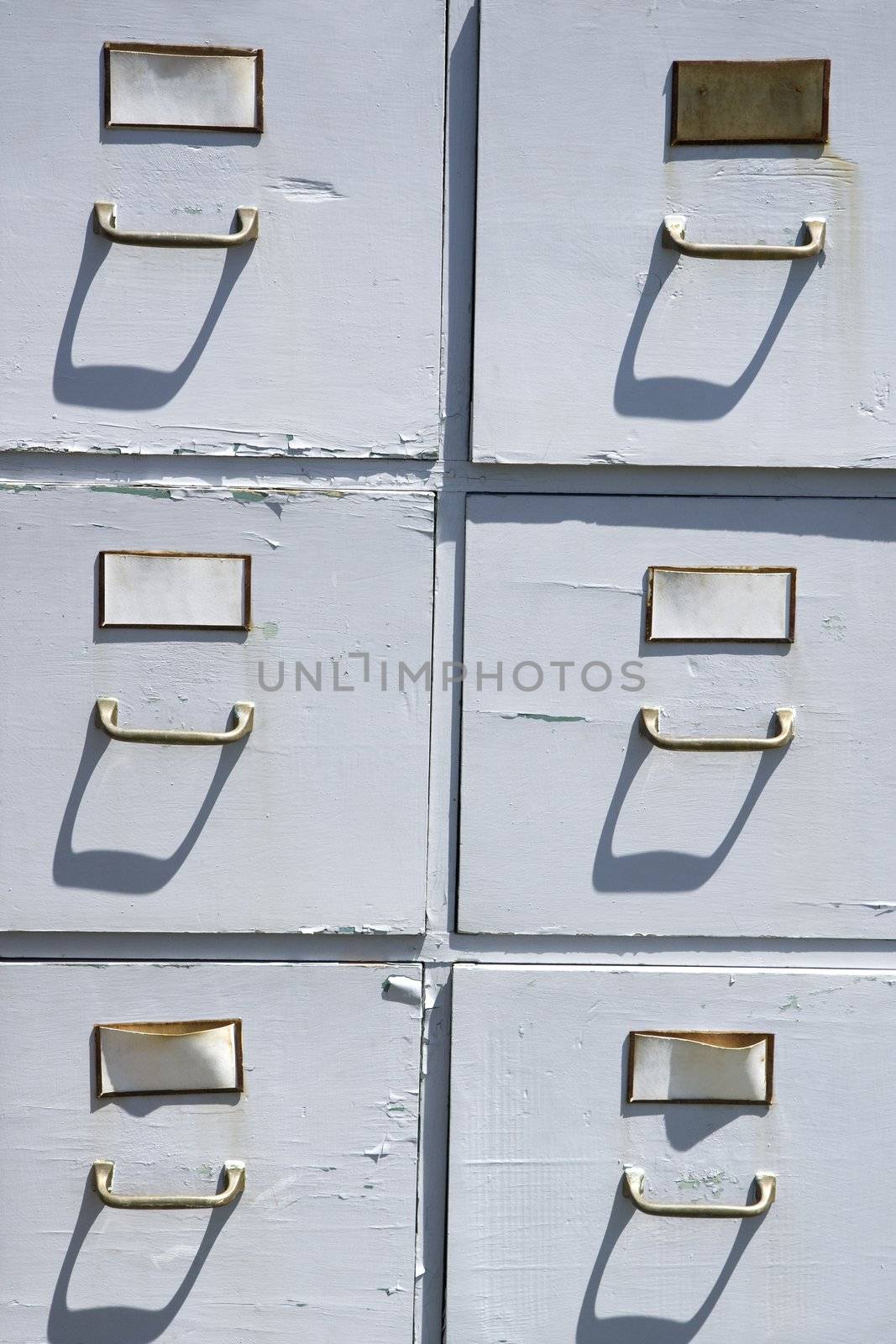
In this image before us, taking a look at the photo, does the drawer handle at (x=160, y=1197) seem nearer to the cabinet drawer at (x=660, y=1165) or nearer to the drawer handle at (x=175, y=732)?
the cabinet drawer at (x=660, y=1165)

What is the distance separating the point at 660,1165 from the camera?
72 centimetres

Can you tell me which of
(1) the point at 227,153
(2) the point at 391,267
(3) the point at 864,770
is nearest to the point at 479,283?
(2) the point at 391,267

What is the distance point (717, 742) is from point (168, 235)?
17.4 inches

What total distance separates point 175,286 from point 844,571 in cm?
44

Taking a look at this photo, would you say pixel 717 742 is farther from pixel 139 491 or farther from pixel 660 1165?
pixel 139 491

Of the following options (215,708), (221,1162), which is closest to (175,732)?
(215,708)

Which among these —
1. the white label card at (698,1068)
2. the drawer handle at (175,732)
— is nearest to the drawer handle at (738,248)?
the drawer handle at (175,732)

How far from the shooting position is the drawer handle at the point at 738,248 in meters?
0.66

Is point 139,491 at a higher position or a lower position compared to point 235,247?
lower

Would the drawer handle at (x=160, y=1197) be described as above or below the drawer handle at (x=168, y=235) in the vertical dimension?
below

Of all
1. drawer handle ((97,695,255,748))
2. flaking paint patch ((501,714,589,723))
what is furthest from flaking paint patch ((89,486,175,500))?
flaking paint patch ((501,714,589,723))

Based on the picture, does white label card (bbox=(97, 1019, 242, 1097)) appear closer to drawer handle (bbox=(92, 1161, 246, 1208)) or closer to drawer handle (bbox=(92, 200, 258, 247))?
drawer handle (bbox=(92, 1161, 246, 1208))

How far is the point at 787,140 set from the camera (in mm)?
663

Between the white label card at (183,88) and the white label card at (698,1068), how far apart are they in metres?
0.61
